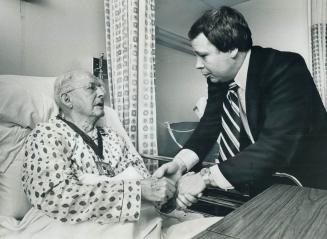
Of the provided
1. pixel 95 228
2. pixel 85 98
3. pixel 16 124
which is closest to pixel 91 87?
pixel 85 98

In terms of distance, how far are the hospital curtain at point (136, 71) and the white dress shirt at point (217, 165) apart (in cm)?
32

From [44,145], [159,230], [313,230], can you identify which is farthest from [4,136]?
[313,230]

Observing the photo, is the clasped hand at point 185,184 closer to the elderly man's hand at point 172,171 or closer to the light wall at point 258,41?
the elderly man's hand at point 172,171

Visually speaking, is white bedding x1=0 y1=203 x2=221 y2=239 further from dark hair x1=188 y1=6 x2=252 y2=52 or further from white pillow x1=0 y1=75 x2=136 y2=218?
dark hair x1=188 y1=6 x2=252 y2=52

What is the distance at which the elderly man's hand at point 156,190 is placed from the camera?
0.90 meters

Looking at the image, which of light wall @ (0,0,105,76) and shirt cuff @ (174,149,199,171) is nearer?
shirt cuff @ (174,149,199,171)

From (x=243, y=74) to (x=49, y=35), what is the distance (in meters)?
1.07

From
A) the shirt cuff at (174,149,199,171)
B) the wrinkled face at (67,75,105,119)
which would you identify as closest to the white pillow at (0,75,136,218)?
the wrinkled face at (67,75,105,119)

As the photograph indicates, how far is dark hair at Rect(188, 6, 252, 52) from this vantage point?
982 mm

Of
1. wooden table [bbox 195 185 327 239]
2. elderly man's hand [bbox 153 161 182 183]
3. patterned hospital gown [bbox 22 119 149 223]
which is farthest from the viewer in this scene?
elderly man's hand [bbox 153 161 182 183]

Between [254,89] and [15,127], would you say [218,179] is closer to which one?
[254,89]

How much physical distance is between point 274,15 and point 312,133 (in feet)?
1.50

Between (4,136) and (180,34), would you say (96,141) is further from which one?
(180,34)

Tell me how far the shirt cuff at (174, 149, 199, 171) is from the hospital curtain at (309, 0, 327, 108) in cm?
51
